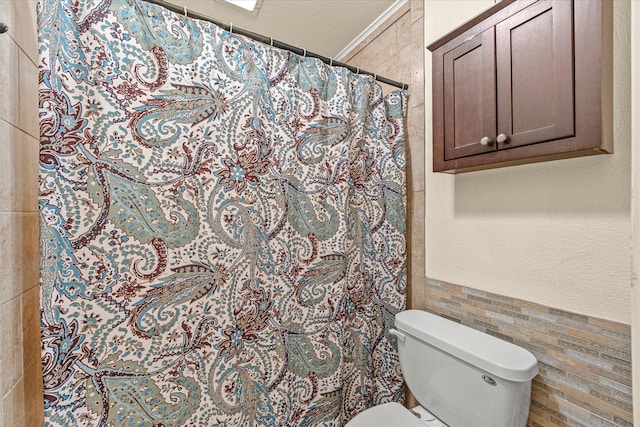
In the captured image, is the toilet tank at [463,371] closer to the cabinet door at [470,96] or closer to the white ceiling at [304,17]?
the cabinet door at [470,96]

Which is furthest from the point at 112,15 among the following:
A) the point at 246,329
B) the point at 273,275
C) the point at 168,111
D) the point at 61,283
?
the point at 246,329

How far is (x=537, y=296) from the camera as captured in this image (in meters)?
0.97

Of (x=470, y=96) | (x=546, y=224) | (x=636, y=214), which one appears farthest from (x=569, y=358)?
(x=470, y=96)

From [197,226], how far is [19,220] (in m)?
0.44

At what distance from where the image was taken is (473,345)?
3.28 feet

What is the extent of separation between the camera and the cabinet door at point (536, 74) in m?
0.77

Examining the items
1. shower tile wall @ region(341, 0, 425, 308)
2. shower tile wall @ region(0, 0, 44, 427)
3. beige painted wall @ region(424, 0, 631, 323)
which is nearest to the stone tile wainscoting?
beige painted wall @ region(424, 0, 631, 323)

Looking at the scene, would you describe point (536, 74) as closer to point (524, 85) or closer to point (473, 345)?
point (524, 85)

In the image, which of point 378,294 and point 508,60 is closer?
point 508,60

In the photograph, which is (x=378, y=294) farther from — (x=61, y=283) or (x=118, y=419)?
(x=61, y=283)

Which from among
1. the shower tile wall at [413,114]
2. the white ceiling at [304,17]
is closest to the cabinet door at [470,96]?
the shower tile wall at [413,114]

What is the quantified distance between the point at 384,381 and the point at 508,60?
1.39 meters

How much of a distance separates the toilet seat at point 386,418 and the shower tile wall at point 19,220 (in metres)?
0.99

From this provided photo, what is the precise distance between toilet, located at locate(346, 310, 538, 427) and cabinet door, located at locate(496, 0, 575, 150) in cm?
66
